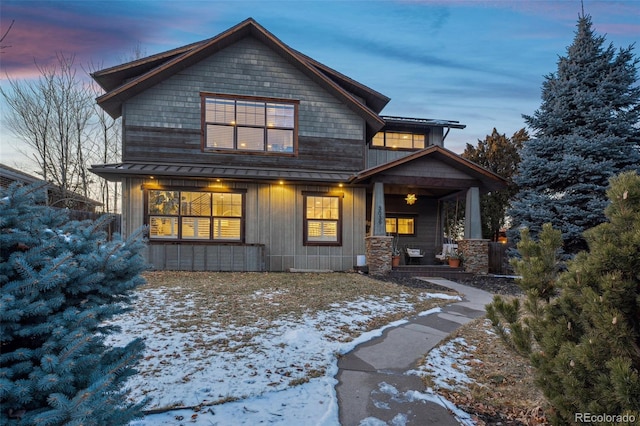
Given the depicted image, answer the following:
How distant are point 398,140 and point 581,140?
7.06m

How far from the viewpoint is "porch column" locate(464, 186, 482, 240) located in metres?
12.0

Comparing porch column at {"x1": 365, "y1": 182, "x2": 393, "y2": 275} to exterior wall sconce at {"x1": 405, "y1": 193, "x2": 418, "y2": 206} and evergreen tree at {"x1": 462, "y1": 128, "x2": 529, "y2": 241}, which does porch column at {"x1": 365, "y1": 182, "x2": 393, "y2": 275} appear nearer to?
exterior wall sconce at {"x1": 405, "y1": 193, "x2": 418, "y2": 206}

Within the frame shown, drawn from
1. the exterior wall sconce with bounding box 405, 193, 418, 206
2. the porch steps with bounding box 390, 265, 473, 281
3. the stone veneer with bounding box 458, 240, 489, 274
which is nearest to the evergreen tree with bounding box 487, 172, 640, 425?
the porch steps with bounding box 390, 265, 473, 281

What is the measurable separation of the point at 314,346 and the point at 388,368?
100cm

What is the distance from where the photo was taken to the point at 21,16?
6.30 m

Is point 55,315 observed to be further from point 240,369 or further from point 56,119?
point 56,119

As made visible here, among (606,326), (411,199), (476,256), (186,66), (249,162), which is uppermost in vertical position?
(186,66)

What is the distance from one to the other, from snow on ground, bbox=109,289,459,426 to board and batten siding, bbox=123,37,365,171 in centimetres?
738

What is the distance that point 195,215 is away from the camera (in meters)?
11.4

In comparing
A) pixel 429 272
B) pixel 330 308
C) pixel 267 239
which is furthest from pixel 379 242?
pixel 330 308

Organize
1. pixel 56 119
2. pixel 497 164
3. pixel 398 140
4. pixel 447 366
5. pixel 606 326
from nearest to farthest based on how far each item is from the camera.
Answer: pixel 606 326 → pixel 447 366 → pixel 398 140 → pixel 56 119 → pixel 497 164

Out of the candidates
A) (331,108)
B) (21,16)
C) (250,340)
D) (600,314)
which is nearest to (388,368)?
(250,340)

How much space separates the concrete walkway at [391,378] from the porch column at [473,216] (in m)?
6.73

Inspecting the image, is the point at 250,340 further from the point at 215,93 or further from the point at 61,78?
the point at 61,78
